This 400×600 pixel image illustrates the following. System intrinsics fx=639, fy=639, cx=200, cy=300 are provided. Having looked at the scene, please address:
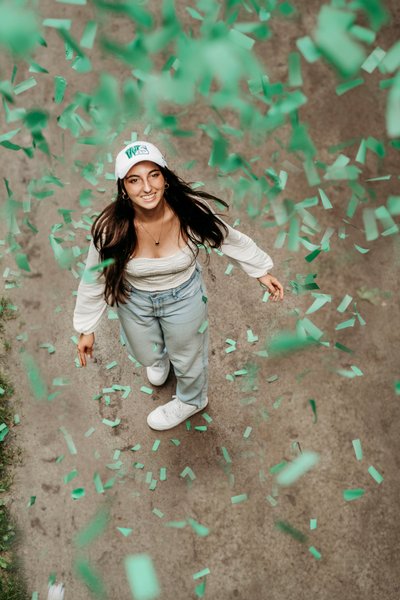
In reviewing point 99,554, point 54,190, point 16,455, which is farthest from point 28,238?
point 99,554

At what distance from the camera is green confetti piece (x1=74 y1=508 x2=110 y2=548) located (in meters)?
2.93

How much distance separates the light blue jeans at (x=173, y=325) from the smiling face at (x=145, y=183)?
0.41 metres

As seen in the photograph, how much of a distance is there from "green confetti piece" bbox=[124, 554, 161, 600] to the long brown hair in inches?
49.8

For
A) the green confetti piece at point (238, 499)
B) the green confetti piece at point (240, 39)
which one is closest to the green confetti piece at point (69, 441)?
the green confetti piece at point (238, 499)

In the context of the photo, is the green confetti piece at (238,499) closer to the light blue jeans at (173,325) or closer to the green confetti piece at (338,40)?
the light blue jeans at (173,325)

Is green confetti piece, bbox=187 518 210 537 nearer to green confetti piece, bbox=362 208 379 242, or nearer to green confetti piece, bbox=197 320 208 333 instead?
green confetti piece, bbox=197 320 208 333

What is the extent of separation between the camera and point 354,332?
11.0ft

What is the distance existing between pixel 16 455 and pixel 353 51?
2.35m

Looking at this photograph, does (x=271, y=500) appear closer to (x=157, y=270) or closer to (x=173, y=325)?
(x=173, y=325)

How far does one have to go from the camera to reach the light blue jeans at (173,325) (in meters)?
2.51

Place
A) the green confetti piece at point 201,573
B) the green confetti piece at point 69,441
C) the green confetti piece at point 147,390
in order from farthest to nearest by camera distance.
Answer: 1. the green confetti piece at point 147,390
2. the green confetti piece at point 69,441
3. the green confetti piece at point 201,573

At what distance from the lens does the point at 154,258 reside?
2.39 m

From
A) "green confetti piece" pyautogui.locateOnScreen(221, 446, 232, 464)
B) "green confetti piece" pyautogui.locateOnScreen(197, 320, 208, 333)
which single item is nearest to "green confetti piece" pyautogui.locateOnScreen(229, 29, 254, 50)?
"green confetti piece" pyautogui.locateOnScreen(197, 320, 208, 333)

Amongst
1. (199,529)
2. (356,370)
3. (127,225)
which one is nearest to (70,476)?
(199,529)
